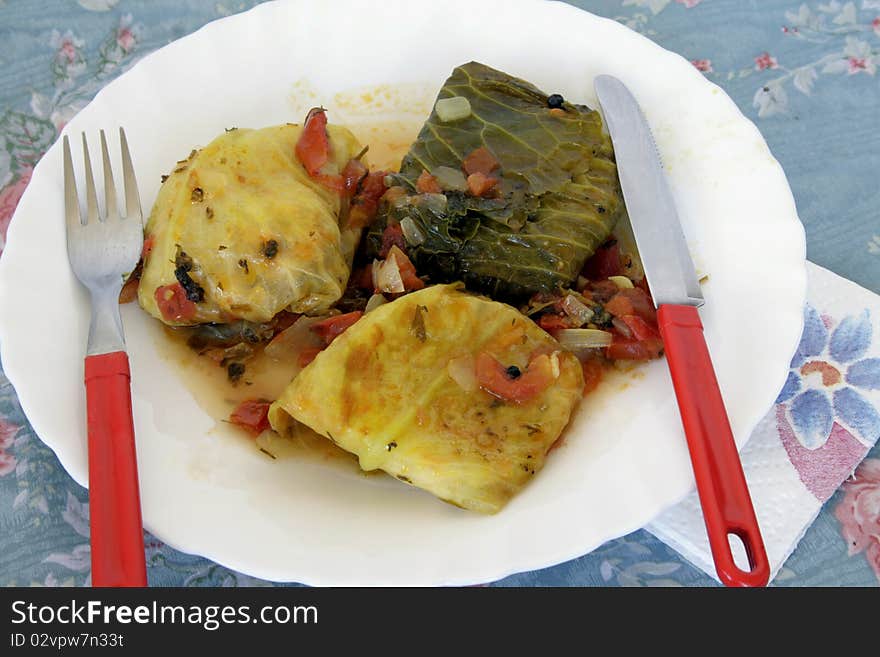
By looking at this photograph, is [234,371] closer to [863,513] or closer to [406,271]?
[406,271]

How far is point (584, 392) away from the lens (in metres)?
2.79

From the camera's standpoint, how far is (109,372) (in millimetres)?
2496

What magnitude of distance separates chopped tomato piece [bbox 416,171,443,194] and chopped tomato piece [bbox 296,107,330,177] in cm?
38

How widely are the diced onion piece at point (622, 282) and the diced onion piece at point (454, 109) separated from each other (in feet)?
2.78

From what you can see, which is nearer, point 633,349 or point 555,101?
point 633,349

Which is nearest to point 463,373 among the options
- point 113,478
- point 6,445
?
point 113,478

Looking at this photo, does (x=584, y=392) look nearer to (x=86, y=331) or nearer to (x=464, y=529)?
(x=464, y=529)

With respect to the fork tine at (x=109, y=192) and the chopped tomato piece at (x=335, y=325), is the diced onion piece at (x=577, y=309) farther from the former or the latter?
the fork tine at (x=109, y=192)

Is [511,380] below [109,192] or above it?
below

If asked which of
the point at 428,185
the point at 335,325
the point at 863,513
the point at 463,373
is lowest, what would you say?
the point at 863,513

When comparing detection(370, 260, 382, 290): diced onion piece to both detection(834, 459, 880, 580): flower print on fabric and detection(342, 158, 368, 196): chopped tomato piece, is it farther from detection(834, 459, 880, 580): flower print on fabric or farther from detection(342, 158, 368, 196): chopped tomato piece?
detection(834, 459, 880, 580): flower print on fabric

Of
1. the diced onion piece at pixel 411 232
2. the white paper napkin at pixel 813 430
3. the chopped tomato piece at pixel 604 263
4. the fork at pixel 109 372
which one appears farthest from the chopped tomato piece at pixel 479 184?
the white paper napkin at pixel 813 430

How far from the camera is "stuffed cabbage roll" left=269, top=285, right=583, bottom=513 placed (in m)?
2.48

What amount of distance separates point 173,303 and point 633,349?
1.53m
